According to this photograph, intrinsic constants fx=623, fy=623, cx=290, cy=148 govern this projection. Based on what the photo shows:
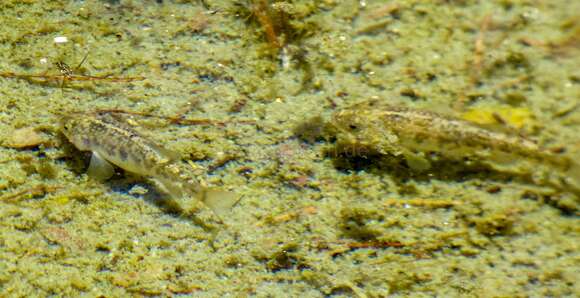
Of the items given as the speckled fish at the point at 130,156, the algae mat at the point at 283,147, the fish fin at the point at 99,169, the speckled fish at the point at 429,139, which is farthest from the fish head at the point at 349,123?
the fish fin at the point at 99,169

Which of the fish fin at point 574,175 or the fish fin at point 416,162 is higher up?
the fish fin at point 574,175

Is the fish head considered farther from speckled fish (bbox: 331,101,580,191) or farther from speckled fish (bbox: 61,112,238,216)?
speckled fish (bbox: 61,112,238,216)

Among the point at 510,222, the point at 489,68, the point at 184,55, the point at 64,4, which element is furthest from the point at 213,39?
the point at 510,222

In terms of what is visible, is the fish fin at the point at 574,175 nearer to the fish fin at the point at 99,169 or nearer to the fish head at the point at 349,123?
the fish head at the point at 349,123

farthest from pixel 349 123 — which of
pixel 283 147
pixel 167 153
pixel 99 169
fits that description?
pixel 99 169

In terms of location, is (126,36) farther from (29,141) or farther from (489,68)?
(489,68)

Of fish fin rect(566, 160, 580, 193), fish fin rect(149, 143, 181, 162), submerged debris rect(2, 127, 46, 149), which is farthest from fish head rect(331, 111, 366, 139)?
submerged debris rect(2, 127, 46, 149)
